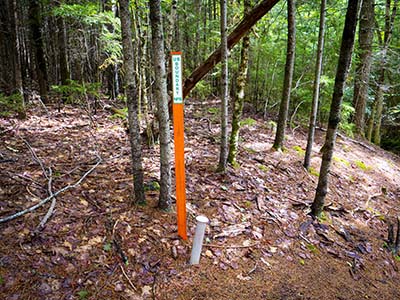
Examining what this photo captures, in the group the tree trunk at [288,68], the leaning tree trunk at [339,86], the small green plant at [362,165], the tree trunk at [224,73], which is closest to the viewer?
the leaning tree trunk at [339,86]

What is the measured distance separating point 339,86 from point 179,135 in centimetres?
316

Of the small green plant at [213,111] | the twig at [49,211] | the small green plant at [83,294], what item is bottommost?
the small green plant at [83,294]

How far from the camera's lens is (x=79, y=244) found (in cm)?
337

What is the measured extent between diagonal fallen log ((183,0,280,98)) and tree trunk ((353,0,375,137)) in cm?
712

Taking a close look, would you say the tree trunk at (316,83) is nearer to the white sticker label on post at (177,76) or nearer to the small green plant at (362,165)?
the small green plant at (362,165)

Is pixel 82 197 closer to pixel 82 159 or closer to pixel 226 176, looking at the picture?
pixel 82 159

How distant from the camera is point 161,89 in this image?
3637 mm

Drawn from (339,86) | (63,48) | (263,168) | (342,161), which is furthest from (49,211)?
(63,48)

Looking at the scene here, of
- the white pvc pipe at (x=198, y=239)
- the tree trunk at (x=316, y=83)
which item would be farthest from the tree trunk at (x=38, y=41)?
the tree trunk at (x=316, y=83)

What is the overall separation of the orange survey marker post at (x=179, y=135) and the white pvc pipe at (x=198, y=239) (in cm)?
37

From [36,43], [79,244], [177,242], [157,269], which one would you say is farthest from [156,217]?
[36,43]

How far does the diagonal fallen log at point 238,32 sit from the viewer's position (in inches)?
187

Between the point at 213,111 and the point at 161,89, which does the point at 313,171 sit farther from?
the point at 161,89

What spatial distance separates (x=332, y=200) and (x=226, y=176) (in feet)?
9.53
